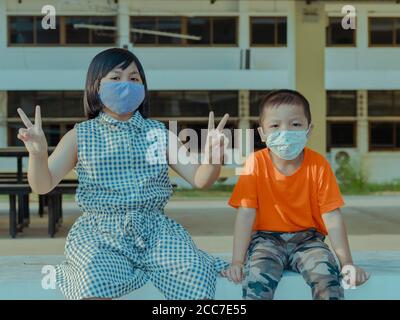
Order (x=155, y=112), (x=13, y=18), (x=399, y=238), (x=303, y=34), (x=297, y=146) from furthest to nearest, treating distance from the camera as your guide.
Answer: (x=155, y=112), (x=13, y=18), (x=303, y=34), (x=399, y=238), (x=297, y=146)

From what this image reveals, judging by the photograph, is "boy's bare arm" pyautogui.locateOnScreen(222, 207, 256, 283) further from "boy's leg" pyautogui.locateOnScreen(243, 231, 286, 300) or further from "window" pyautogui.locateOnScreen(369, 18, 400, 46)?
"window" pyautogui.locateOnScreen(369, 18, 400, 46)

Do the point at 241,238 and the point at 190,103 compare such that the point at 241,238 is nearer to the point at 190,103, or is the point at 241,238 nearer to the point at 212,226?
the point at 212,226

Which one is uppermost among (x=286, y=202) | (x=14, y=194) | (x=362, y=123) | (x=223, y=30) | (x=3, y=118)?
(x=223, y=30)

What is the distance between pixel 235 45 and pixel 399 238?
976 cm

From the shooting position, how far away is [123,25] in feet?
47.3

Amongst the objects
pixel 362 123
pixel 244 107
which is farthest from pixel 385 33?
pixel 244 107

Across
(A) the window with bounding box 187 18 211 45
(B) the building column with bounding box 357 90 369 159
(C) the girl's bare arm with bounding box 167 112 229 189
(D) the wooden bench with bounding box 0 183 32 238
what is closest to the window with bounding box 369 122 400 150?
(B) the building column with bounding box 357 90 369 159

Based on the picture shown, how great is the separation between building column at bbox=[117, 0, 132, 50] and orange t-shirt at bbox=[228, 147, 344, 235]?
1219 cm

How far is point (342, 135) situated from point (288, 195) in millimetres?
12970

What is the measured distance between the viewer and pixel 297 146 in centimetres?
238

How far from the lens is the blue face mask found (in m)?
2.37

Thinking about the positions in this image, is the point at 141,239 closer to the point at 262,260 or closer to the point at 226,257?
the point at 262,260

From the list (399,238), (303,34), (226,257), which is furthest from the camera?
(303,34)
